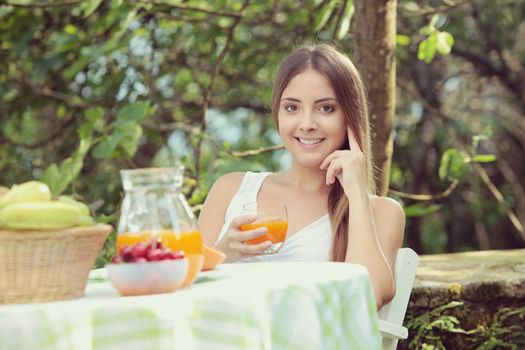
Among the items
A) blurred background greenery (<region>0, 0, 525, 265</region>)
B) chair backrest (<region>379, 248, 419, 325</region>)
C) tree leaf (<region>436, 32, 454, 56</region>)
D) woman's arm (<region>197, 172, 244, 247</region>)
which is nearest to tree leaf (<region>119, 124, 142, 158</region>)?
blurred background greenery (<region>0, 0, 525, 265</region>)

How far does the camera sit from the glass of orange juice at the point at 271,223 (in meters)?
2.56

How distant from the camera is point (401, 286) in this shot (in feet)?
9.20

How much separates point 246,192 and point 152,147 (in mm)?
4516

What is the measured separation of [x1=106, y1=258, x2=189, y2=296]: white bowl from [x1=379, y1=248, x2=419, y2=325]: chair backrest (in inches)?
39.1

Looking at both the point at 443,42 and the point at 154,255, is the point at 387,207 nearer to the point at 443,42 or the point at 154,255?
the point at 154,255

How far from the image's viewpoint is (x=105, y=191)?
564 cm

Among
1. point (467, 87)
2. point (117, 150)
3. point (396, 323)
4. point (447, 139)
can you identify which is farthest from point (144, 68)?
point (396, 323)

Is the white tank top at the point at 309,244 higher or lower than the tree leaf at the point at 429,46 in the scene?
lower

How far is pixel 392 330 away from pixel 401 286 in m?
0.17

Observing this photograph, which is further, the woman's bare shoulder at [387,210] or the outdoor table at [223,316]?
the woman's bare shoulder at [387,210]

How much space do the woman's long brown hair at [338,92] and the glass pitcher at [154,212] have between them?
3.20ft

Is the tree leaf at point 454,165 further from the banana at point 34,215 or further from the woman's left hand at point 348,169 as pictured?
the banana at point 34,215

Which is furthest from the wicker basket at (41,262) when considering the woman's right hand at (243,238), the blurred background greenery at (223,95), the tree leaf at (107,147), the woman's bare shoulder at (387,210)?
the tree leaf at (107,147)

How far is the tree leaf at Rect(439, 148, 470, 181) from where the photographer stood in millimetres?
4590
